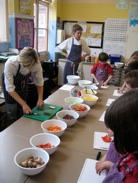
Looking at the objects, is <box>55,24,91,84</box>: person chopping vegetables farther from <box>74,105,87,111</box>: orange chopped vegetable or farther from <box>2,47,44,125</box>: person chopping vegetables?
<box>74,105,87,111</box>: orange chopped vegetable

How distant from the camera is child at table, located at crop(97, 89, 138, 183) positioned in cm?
66

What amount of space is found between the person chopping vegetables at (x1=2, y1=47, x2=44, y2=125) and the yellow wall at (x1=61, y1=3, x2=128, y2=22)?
10.8 ft

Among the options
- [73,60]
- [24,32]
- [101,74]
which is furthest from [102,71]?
[24,32]

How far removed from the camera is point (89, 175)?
3.26 ft

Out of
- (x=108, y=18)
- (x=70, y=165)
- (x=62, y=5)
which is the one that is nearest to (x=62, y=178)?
(x=70, y=165)

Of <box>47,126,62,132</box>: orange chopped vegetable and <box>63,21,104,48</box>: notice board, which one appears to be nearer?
<box>47,126,62,132</box>: orange chopped vegetable

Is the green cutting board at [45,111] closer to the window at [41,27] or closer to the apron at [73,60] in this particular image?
the apron at [73,60]

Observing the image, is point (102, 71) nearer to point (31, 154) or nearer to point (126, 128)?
point (31, 154)

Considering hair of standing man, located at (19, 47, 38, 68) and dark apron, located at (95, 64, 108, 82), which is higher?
hair of standing man, located at (19, 47, 38, 68)

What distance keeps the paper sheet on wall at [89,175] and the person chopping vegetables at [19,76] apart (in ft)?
2.51

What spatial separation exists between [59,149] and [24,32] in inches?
114

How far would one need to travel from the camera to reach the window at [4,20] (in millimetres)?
3068

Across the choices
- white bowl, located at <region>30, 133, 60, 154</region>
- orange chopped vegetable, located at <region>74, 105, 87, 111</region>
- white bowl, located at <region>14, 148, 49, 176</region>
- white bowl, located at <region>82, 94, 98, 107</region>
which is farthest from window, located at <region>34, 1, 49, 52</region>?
white bowl, located at <region>14, 148, 49, 176</region>

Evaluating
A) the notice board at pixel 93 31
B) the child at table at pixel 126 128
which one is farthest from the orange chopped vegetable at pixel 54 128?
the notice board at pixel 93 31
